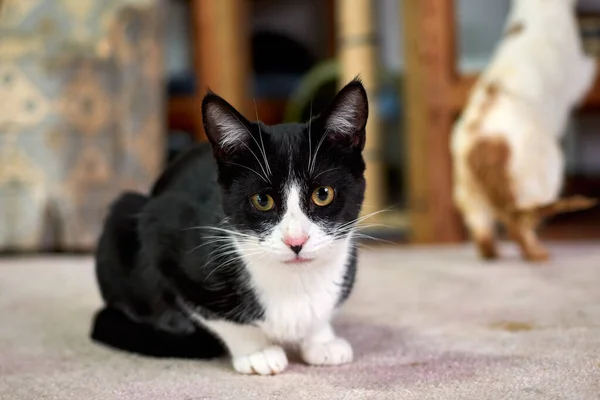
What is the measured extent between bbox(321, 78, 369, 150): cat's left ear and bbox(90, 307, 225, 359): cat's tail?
368mm

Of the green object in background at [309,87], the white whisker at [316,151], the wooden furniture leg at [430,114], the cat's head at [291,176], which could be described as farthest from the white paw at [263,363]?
the green object in background at [309,87]

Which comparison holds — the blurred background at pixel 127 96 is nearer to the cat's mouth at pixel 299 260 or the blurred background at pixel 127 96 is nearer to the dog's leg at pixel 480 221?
the dog's leg at pixel 480 221

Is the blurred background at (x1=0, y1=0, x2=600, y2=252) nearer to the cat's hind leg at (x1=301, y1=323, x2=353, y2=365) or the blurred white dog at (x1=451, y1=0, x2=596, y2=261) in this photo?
the blurred white dog at (x1=451, y1=0, x2=596, y2=261)

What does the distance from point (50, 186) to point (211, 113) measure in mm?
1567

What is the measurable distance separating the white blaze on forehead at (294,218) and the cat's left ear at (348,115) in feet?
0.34

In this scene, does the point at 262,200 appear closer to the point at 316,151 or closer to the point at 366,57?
the point at 316,151

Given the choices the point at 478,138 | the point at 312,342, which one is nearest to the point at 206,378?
the point at 312,342

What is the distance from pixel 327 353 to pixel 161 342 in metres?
0.25

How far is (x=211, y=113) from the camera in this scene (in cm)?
97

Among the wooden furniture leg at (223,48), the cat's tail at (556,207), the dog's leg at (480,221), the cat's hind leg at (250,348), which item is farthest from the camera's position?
the wooden furniture leg at (223,48)

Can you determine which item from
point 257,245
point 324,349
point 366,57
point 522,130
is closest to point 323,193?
point 257,245

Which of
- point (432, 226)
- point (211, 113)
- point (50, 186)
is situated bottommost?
point (432, 226)

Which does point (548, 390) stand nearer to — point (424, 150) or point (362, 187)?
point (362, 187)

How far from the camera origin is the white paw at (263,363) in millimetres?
1000
